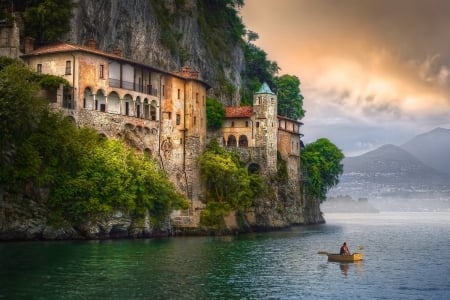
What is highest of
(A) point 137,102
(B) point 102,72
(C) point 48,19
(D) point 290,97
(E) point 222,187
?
(C) point 48,19

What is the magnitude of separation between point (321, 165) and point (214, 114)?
36869 millimetres

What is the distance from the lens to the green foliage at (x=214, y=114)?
10844 cm

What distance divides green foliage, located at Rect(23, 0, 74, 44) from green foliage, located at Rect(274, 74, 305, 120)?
62.8 metres

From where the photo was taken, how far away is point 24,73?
74812mm

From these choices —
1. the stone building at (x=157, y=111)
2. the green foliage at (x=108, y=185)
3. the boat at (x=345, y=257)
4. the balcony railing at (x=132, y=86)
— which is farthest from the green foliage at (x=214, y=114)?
the boat at (x=345, y=257)

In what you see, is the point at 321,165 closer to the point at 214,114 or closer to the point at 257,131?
the point at 257,131

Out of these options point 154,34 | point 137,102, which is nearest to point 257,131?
point 154,34

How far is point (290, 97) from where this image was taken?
146 metres

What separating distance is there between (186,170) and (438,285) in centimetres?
5013

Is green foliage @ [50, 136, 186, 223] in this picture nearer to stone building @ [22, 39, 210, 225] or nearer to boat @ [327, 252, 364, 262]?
stone building @ [22, 39, 210, 225]

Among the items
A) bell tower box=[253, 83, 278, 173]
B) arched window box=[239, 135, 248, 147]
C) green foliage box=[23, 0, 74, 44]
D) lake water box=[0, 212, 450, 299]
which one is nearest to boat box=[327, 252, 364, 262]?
lake water box=[0, 212, 450, 299]

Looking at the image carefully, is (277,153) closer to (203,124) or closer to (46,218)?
(203,124)

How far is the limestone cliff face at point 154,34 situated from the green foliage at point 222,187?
56.4 feet

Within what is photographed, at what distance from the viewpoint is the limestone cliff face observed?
3701 inches
